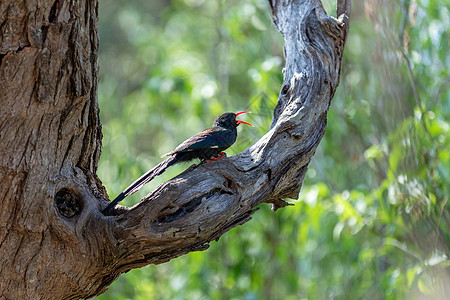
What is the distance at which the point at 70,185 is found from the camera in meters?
2.46

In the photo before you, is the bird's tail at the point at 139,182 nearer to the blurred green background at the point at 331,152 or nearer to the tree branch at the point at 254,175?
the tree branch at the point at 254,175

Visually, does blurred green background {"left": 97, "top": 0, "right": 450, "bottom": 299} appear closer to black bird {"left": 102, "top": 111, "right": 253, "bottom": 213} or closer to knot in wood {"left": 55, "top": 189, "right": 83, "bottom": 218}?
black bird {"left": 102, "top": 111, "right": 253, "bottom": 213}

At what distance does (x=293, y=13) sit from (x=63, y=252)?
184cm

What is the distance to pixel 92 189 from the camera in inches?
101

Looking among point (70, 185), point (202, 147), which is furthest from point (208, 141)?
point (70, 185)

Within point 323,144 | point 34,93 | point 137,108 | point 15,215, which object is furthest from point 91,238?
point 137,108

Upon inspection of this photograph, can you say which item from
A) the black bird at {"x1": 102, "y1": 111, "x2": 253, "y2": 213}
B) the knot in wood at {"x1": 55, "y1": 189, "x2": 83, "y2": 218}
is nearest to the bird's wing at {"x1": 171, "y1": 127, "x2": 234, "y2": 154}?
Answer: the black bird at {"x1": 102, "y1": 111, "x2": 253, "y2": 213}

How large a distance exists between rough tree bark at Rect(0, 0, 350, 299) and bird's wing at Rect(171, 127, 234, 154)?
12.9 inches

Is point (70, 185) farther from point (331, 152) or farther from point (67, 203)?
point (331, 152)

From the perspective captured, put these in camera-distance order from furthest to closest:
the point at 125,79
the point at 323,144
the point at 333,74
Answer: the point at 125,79 < the point at 323,144 < the point at 333,74

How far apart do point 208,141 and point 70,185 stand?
86 cm

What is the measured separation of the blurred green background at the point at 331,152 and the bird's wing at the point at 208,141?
1.54 metres

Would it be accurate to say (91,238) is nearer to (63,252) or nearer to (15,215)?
(63,252)

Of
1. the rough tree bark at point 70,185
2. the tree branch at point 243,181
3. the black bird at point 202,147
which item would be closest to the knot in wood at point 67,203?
the rough tree bark at point 70,185
